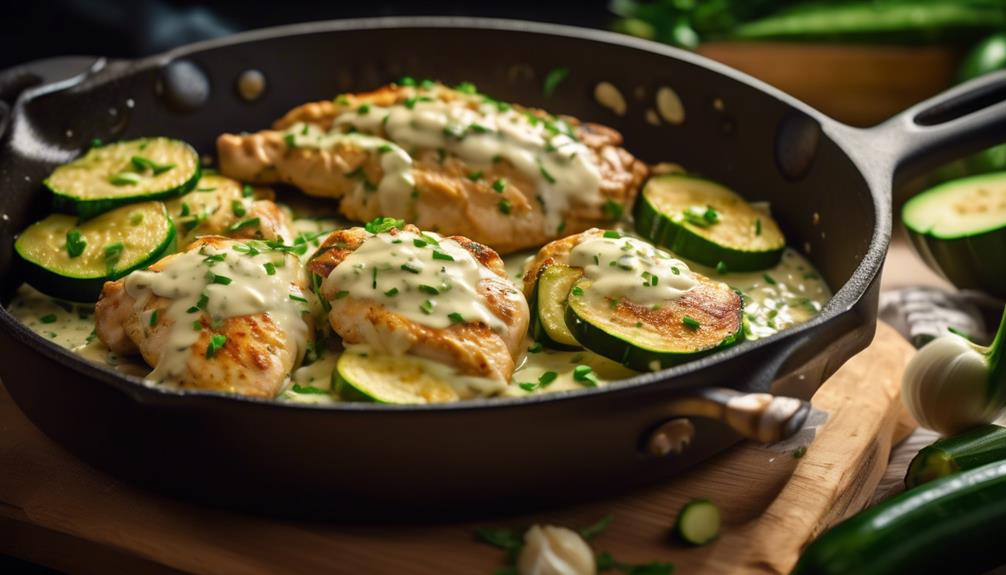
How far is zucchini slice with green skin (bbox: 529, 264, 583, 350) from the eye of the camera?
10.1 ft

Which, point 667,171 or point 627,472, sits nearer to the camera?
point 627,472

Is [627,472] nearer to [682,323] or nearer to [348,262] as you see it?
[682,323]

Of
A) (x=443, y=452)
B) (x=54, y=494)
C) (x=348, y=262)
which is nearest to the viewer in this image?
(x=443, y=452)

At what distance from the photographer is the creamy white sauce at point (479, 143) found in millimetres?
3707

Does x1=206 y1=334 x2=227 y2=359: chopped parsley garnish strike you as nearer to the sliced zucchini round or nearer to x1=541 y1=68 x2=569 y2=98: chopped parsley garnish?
the sliced zucchini round

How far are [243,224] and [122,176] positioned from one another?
487mm

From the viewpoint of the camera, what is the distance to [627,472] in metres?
2.66

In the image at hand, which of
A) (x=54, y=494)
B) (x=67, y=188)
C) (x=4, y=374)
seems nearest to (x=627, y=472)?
(x=54, y=494)

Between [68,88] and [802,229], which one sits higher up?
[68,88]

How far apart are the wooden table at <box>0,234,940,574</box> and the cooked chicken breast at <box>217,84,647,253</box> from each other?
1.11 meters

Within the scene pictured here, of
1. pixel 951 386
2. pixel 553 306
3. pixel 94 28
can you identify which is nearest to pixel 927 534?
pixel 951 386

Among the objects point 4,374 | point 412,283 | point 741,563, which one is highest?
point 412,283

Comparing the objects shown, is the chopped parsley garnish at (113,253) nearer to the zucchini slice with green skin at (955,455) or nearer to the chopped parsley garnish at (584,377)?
the chopped parsley garnish at (584,377)

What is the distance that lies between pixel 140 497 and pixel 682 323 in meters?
1.46
